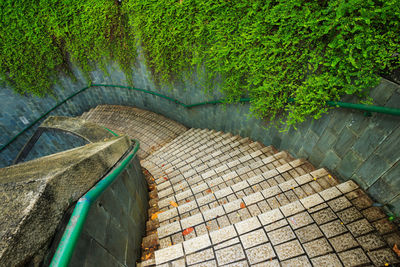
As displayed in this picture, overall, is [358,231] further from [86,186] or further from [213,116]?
[213,116]

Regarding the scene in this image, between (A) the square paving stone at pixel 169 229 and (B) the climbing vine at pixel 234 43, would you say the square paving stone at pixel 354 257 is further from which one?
(A) the square paving stone at pixel 169 229

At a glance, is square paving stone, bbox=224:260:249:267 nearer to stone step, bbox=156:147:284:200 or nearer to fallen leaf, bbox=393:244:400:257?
fallen leaf, bbox=393:244:400:257

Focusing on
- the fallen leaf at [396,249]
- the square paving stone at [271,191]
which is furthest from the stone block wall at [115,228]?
the fallen leaf at [396,249]

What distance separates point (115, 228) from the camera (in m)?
1.87

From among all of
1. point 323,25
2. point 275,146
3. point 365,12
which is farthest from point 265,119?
point 365,12

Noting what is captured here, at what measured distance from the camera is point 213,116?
Result: 217 inches

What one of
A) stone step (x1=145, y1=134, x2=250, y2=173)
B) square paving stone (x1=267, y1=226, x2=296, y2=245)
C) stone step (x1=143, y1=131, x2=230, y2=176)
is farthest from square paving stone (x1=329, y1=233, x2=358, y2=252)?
stone step (x1=143, y1=131, x2=230, y2=176)

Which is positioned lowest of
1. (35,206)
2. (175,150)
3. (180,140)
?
(180,140)

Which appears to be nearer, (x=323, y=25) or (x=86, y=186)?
(x=86, y=186)

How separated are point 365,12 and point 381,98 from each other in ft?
3.04

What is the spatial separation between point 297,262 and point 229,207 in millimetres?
911

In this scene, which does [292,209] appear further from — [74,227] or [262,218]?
[74,227]

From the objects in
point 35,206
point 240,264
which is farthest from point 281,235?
point 35,206

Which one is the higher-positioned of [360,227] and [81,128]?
[360,227]
